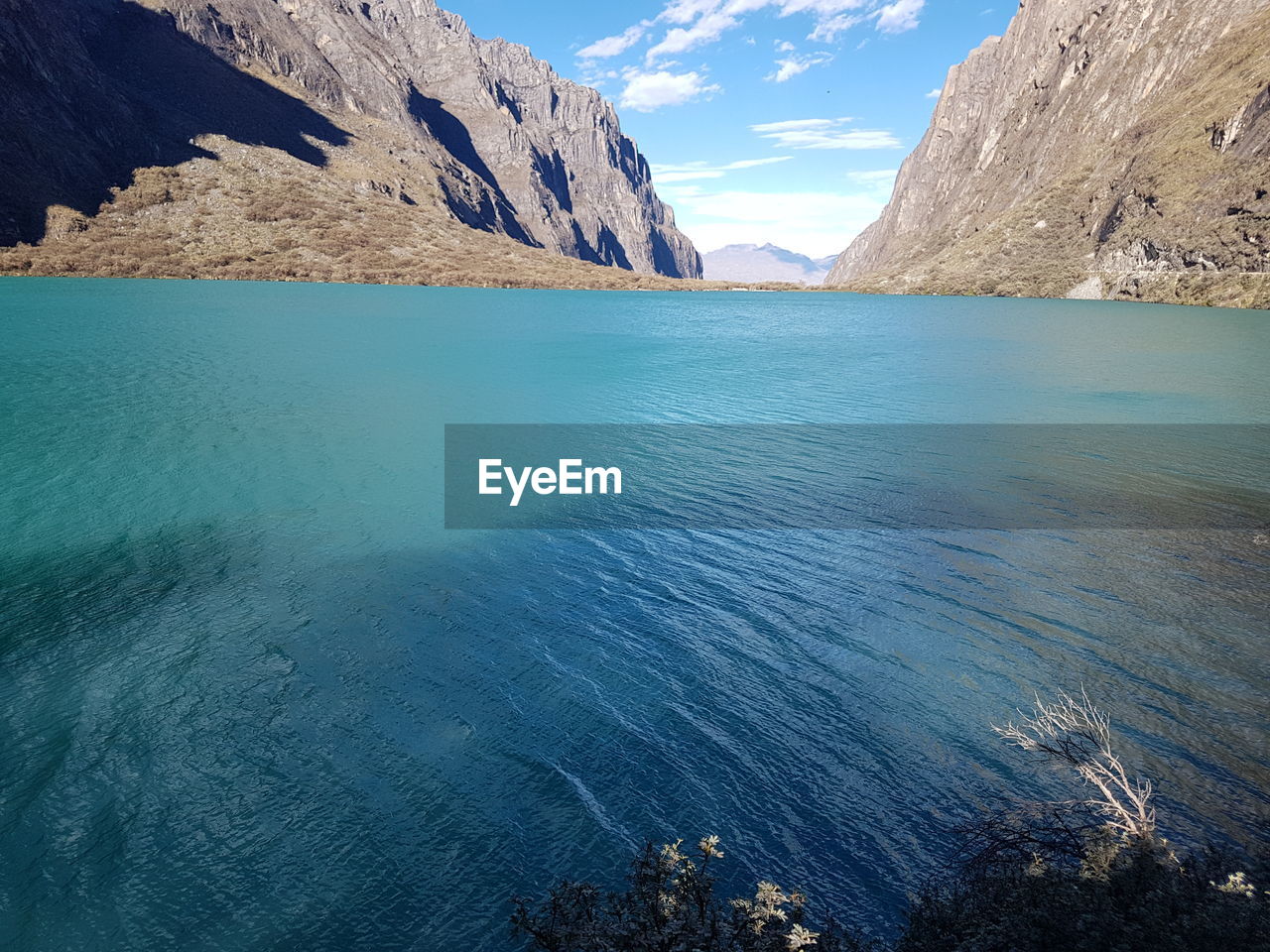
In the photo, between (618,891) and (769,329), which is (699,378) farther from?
(769,329)

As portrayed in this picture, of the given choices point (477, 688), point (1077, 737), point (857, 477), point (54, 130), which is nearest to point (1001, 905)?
point (1077, 737)

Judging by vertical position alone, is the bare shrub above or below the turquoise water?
above

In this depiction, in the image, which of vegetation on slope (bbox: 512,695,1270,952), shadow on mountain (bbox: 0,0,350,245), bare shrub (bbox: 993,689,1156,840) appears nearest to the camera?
vegetation on slope (bbox: 512,695,1270,952)

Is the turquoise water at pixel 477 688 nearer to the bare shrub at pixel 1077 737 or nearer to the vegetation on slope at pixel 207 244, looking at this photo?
the bare shrub at pixel 1077 737

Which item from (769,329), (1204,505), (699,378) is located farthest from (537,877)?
(769,329)

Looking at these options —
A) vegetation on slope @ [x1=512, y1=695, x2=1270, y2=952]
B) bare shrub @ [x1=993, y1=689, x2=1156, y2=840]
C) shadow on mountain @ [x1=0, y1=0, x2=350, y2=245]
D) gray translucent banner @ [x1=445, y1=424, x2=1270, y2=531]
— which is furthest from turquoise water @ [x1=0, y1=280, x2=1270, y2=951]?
shadow on mountain @ [x1=0, y1=0, x2=350, y2=245]

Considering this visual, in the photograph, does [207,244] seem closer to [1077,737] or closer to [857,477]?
[857,477]

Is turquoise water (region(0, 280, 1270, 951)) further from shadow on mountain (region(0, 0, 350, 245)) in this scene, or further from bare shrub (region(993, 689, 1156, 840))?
shadow on mountain (region(0, 0, 350, 245))
